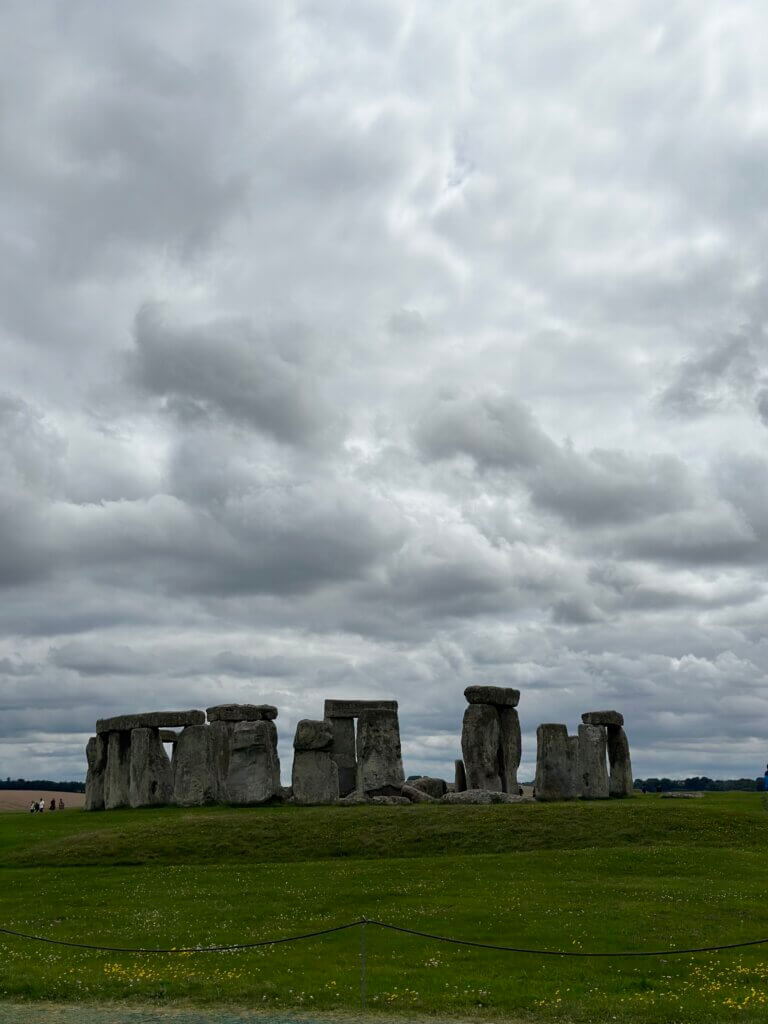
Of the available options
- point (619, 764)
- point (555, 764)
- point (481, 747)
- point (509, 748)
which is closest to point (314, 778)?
point (481, 747)

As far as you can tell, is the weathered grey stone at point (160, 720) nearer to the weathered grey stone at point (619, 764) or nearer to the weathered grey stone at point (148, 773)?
the weathered grey stone at point (148, 773)

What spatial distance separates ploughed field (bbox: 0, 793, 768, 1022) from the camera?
48.8ft

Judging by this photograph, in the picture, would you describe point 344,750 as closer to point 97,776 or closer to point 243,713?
point 243,713

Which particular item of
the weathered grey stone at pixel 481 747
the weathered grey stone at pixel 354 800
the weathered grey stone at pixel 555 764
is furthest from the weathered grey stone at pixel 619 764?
the weathered grey stone at pixel 354 800

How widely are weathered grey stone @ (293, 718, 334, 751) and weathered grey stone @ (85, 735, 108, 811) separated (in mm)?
9888

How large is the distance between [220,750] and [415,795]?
8.09 meters

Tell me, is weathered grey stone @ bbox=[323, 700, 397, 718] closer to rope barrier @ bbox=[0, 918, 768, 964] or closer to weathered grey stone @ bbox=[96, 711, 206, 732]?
weathered grey stone @ bbox=[96, 711, 206, 732]

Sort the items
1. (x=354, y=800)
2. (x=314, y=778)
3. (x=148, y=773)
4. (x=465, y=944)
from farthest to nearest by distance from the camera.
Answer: (x=148, y=773) < (x=314, y=778) < (x=354, y=800) < (x=465, y=944)

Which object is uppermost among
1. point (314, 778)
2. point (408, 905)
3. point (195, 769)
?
point (195, 769)

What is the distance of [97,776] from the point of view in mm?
44812

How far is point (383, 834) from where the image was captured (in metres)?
29.5

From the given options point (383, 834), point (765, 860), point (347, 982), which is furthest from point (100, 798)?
point (347, 982)

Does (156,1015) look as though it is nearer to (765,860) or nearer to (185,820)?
(765,860)

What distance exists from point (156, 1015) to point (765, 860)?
16755 mm
